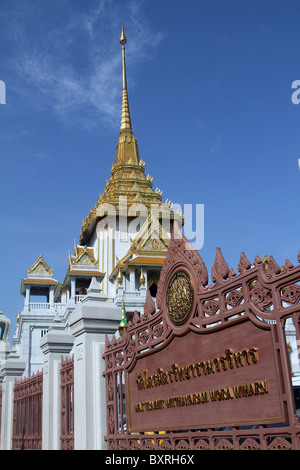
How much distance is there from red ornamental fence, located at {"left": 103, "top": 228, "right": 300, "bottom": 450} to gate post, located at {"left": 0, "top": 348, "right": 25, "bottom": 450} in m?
6.16

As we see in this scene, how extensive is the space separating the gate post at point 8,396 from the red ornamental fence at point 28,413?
0.42 m

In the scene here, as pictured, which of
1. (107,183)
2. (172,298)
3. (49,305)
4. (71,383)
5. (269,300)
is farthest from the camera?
(107,183)

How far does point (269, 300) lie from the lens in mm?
3902

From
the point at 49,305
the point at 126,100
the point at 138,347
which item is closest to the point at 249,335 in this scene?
the point at 138,347

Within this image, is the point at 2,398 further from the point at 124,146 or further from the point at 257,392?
the point at 124,146

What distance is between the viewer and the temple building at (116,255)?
30094 mm

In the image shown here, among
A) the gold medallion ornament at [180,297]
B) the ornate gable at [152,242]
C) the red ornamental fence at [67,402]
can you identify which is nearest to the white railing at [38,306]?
the ornate gable at [152,242]

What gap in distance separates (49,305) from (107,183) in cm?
1392

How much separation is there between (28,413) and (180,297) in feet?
20.4

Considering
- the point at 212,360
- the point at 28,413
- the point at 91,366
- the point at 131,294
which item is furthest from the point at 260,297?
the point at 131,294

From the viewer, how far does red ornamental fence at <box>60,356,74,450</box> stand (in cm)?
745

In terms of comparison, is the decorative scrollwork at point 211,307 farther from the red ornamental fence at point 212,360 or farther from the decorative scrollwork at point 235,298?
the decorative scrollwork at point 235,298

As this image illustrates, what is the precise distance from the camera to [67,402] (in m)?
7.68

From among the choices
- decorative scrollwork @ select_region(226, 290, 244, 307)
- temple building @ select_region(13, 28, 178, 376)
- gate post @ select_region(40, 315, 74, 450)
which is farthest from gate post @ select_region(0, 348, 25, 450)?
temple building @ select_region(13, 28, 178, 376)
